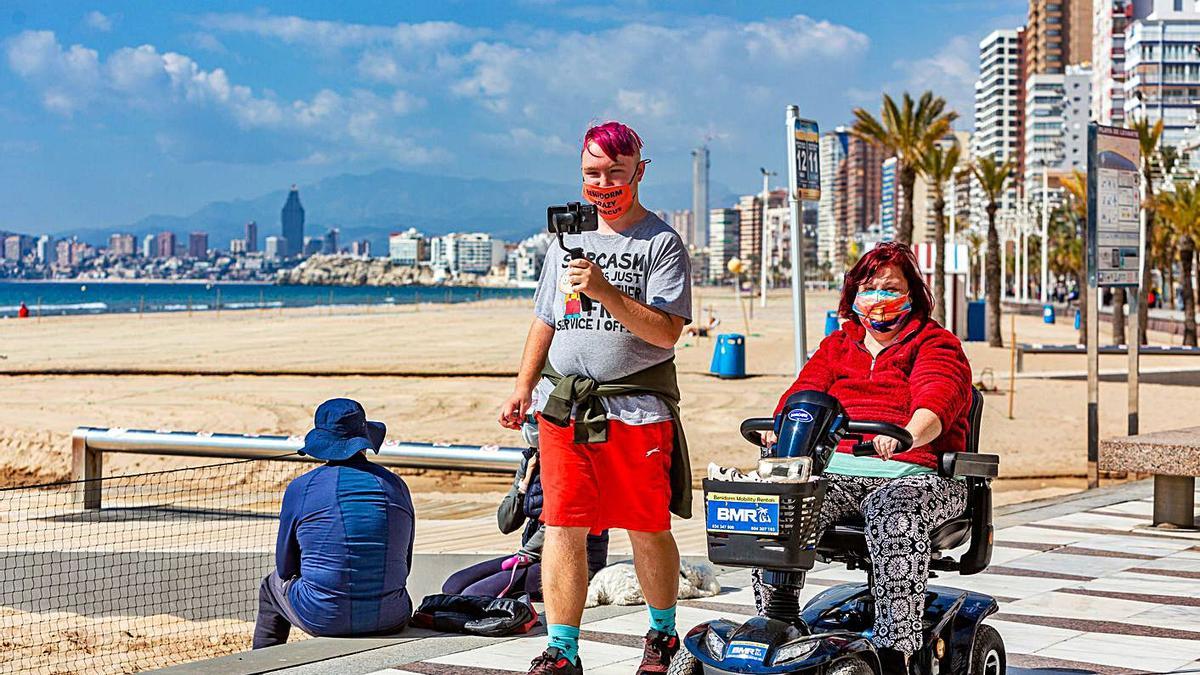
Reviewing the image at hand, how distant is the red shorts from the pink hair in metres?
0.87

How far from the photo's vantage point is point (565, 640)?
4793 millimetres

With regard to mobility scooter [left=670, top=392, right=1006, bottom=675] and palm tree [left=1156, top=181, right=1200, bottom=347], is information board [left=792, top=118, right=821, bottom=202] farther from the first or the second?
palm tree [left=1156, top=181, right=1200, bottom=347]

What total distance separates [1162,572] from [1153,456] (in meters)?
1.37

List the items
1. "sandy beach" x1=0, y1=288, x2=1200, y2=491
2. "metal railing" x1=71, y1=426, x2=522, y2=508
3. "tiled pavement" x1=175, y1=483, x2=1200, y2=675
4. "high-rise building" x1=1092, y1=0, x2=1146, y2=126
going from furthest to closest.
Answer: "high-rise building" x1=1092, y1=0, x2=1146, y2=126
"sandy beach" x1=0, y1=288, x2=1200, y2=491
"metal railing" x1=71, y1=426, x2=522, y2=508
"tiled pavement" x1=175, y1=483, x2=1200, y2=675

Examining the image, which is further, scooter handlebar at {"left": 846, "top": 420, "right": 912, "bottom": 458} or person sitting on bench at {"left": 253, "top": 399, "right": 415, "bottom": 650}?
person sitting on bench at {"left": 253, "top": 399, "right": 415, "bottom": 650}

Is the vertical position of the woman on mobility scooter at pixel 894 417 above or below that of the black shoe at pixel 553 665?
above

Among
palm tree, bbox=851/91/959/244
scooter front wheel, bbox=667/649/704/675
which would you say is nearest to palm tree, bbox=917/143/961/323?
palm tree, bbox=851/91/959/244

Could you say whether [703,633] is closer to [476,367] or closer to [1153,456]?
[1153,456]

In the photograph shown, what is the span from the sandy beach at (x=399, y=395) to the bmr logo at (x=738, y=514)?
10732mm

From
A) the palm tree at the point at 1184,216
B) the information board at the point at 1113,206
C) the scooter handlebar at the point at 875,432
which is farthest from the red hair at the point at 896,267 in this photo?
the palm tree at the point at 1184,216

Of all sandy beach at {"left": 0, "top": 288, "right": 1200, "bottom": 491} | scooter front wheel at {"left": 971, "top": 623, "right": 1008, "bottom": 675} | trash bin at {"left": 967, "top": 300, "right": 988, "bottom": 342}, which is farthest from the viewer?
trash bin at {"left": 967, "top": 300, "right": 988, "bottom": 342}

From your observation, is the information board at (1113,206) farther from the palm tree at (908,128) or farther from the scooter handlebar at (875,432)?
the palm tree at (908,128)

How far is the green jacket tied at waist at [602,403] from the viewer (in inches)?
185

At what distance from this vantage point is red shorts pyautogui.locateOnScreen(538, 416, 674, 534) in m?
4.73
